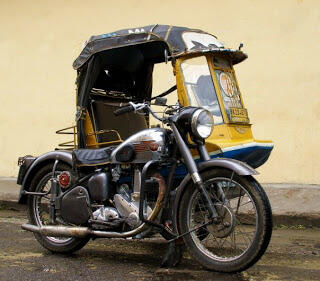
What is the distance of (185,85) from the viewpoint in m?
4.80

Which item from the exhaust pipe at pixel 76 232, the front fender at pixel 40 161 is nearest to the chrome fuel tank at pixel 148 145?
the exhaust pipe at pixel 76 232

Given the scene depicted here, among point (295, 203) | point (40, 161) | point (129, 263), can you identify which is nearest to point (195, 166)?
point (129, 263)

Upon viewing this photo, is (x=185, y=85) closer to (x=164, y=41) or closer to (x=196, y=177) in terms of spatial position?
(x=164, y=41)

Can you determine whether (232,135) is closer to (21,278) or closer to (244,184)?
(244,184)

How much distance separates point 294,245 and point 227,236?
5.82ft

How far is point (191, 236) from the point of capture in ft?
13.5

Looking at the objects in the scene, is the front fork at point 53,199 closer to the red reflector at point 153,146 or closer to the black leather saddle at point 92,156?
the black leather saddle at point 92,156

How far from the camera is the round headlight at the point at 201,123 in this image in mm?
4129

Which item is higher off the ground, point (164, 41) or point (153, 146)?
point (164, 41)

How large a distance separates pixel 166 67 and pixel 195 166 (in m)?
4.33

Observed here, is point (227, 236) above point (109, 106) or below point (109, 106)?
below

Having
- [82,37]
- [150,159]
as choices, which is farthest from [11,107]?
[150,159]

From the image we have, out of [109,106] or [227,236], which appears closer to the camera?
[227,236]

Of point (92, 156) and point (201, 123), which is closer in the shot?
point (201, 123)
